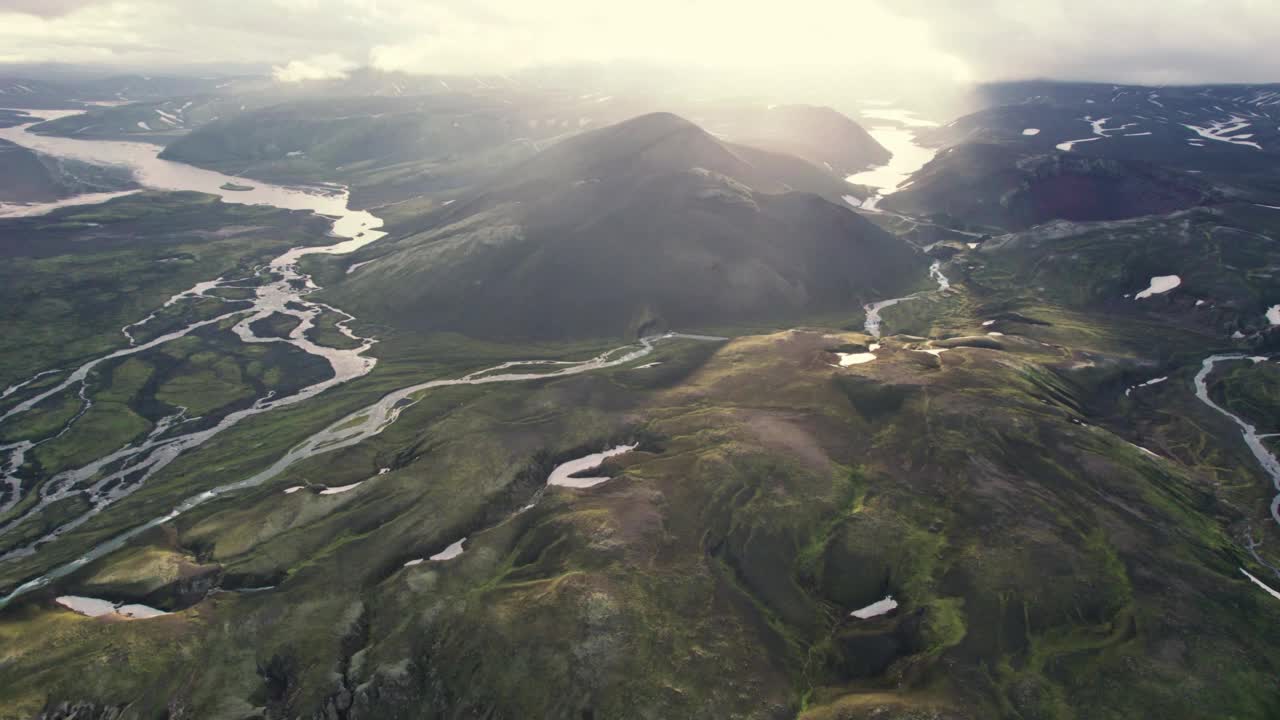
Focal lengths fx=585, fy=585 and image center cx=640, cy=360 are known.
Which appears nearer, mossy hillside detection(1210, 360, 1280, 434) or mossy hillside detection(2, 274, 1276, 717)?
mossy hillside detection(2, 274, 1276, 717)

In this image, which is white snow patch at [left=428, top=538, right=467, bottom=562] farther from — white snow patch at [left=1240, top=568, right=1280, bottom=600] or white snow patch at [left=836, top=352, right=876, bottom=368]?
white snow patch at [left=1240, top=568, right=1280, bottom=600]

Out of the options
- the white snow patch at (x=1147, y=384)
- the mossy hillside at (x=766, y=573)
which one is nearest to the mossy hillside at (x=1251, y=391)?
the white snow patch at (x=1147, y=384)

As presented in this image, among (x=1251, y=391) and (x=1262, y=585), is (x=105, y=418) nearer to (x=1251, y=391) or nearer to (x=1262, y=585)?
(x=1262, y=585)

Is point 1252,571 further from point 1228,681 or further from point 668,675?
point 668,675

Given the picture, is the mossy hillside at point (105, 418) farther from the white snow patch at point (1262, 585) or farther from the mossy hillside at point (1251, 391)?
the mossy hillside at point (1251, 391)

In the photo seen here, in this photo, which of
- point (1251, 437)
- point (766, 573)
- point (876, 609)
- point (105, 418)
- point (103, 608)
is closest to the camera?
point (103, 608)

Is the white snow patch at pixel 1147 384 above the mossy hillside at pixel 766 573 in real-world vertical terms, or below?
above

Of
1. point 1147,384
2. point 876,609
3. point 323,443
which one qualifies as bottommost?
point 323,443

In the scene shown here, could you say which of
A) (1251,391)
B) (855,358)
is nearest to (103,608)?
(855,358)

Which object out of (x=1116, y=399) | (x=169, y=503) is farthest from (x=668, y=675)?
(x=1116, y=399)

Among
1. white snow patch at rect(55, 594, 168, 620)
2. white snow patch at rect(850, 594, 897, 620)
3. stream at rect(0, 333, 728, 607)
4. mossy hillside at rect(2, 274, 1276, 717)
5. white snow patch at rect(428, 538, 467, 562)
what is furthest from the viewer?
stream at rect(0, 333, 728, 607)

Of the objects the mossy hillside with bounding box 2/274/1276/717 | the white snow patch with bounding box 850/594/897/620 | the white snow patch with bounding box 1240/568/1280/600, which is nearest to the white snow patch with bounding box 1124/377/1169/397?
the mossy hillside with bounding box 2/274/1276/717

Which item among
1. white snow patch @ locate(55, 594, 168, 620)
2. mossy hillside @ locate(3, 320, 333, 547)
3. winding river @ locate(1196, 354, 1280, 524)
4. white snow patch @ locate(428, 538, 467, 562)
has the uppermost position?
winding river @ locate(1196, 354, 1280, 524)
